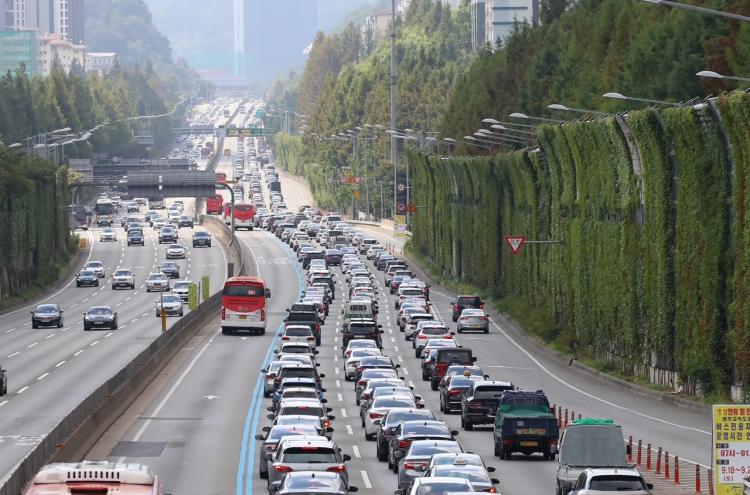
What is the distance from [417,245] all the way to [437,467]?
110 metres

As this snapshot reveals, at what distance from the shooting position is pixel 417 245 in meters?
136

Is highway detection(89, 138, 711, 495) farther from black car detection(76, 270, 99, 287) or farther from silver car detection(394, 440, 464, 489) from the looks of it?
black car detection(76, 270, 99, 287)

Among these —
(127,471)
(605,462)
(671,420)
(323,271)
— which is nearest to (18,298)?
(323,271)

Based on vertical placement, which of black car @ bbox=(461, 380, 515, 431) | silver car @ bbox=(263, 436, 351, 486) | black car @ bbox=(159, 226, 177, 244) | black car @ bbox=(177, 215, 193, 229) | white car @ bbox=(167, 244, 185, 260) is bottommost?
black car @ bbox=(461, 380, 515, 431)

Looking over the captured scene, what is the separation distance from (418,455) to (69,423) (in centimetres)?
923

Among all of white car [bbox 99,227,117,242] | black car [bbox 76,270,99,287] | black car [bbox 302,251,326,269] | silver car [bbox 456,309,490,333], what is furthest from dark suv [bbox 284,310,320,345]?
white car [bbox 99,227,117,242]

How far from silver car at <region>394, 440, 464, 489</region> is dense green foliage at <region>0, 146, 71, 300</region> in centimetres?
7703

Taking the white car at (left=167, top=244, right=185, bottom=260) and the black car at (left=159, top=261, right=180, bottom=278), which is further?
the white car at (left=167, top=244, right=185, bottom=260)

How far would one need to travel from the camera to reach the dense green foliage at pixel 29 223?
10731 cm

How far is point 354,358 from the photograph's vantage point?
57.2 metres

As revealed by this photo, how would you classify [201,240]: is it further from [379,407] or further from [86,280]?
[379,407]

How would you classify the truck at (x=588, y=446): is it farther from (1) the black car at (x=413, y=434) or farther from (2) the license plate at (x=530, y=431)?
(2) the license plate at (x=530, y=431)

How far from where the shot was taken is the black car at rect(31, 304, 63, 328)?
266 feet

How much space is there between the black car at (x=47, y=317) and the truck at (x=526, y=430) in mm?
49462
